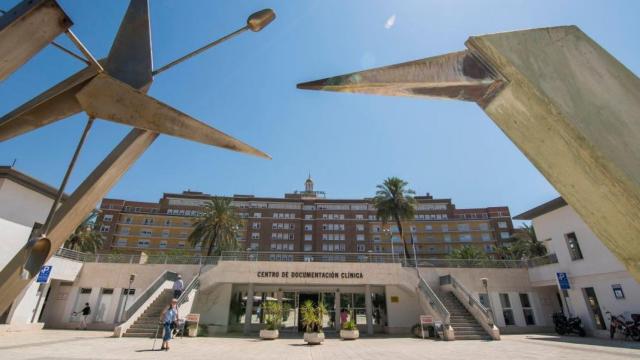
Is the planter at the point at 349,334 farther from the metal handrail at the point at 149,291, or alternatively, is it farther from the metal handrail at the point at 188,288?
the metal handrail at the point at 149,291

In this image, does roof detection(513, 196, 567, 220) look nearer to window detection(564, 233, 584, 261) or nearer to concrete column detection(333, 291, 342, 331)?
window detection(564, 233, 584, 261)

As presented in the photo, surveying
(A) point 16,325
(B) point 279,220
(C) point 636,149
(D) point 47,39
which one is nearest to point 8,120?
(D) point 47,39

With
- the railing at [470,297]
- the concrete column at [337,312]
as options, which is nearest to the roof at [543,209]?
the railing at [470,297]

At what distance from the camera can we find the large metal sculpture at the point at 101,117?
2.91 meters

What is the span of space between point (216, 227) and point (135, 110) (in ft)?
128

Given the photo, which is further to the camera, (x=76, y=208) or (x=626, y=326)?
(x=626, y=326)

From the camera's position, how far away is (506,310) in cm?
2320

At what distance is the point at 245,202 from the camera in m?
73.6

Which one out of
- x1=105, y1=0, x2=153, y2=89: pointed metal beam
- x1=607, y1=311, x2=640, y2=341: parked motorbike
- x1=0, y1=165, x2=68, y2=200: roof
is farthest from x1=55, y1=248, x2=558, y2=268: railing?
x1=105, y1=0, x2=153, y2=89: pointed metal beam

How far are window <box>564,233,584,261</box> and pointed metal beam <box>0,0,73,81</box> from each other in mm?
26644

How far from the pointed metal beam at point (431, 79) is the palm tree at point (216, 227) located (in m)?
40.5

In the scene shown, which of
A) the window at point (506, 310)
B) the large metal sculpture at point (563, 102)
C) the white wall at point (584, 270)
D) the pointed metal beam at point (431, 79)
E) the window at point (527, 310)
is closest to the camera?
the large metal sculpture at point (563, 102)

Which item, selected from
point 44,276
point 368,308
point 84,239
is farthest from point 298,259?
point 84,239

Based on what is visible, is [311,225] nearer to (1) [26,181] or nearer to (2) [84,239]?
(2) [84,239]
